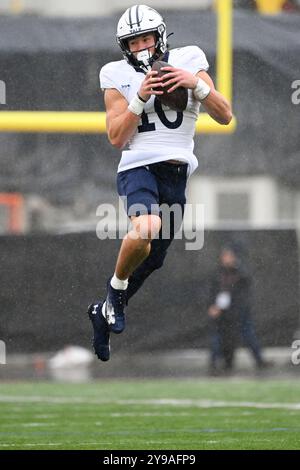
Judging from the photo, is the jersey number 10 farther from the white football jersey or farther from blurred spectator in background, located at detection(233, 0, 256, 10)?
blurred spectator in background, located at detection(233, 0, 256, 10)

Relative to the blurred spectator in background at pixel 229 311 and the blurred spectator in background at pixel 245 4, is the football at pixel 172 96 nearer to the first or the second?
the blurred spectator in background at pixel 245 4

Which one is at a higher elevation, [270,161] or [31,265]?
[270,161]

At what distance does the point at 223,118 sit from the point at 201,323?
18.5 feet

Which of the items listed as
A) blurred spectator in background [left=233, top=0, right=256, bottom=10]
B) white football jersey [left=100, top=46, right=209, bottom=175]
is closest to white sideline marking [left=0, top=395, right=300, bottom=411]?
white football jersey [left=100, top=46, right=209, bottom=175]

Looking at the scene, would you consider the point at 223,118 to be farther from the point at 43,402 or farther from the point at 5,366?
the point at 5,366

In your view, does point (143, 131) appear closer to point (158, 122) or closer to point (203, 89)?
point (158, 122)

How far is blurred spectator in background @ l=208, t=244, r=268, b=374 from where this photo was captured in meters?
11.5

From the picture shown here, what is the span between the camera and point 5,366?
12055 mm

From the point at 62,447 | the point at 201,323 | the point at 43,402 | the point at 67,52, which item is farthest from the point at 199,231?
the point at 62,447

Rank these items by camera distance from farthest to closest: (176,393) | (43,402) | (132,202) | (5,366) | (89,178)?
(5,366)
(89,178)
(176,393)
(43,402)
(132,202)

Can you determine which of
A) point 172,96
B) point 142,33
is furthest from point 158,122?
point 142,33

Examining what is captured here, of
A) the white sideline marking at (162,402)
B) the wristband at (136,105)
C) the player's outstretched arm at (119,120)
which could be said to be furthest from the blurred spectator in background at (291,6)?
the wristband at (136,105)

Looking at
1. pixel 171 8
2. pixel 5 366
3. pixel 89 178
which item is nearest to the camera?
pixel 171 8

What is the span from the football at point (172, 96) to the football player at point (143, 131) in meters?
0.03
